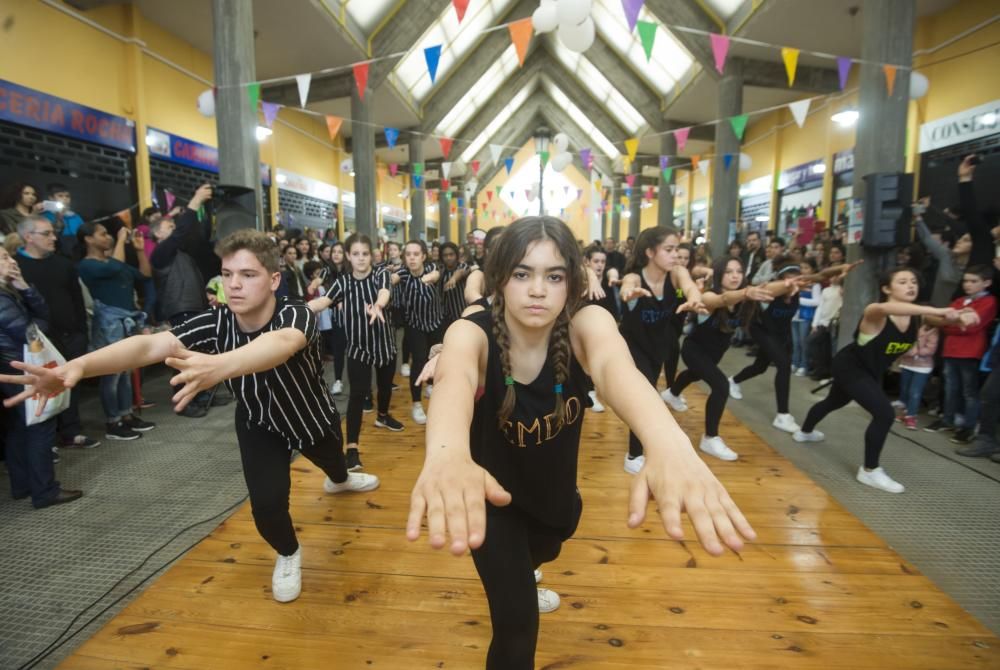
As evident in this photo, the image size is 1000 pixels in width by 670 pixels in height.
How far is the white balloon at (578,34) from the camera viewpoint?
639cm

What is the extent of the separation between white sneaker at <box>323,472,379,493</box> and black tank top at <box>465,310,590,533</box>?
195 centimetres

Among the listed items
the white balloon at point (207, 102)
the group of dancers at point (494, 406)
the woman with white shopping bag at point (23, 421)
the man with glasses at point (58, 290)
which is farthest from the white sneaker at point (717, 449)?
the white balloon at point (207, 102)

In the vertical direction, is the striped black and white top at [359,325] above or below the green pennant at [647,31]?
below

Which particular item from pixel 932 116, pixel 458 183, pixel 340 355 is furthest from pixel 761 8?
pixel 458 183

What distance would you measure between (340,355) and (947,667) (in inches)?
198

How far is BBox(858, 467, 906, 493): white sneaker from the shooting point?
10.8 ft

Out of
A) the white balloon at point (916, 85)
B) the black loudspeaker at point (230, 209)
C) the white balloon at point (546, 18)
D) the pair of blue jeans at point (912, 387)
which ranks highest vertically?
the white balloon at point (546, 18)

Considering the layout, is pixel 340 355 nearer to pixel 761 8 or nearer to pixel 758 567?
pixel 758 567

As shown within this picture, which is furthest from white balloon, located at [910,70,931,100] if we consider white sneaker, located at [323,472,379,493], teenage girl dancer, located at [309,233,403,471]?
white sneaker, located at [323,472,379,493]

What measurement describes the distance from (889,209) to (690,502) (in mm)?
5961

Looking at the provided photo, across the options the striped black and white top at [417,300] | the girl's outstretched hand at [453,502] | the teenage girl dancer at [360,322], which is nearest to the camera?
the girl's outstretched hand at [453,502]

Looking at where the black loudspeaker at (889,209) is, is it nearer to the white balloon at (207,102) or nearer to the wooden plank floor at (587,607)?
the wooden plank floor at (587,607)

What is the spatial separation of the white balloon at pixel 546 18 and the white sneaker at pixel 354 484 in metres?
5.78

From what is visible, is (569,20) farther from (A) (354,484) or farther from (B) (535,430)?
(B) (535,430)
